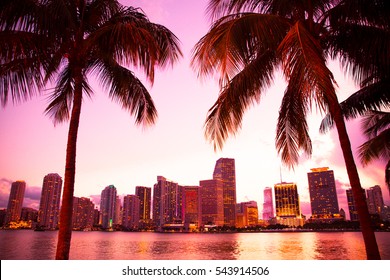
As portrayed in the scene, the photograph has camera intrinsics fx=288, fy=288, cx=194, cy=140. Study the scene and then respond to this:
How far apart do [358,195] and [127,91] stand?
3902mm

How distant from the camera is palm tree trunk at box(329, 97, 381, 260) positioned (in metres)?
3.39

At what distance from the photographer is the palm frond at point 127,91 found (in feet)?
16.4

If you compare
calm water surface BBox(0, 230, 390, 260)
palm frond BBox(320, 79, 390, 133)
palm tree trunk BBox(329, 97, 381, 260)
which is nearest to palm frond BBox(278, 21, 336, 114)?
palm tree trunk BBox(329, 97, 381, 260)

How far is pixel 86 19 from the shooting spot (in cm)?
473

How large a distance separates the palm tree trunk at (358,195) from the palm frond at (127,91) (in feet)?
10.5

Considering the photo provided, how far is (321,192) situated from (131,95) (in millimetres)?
158342

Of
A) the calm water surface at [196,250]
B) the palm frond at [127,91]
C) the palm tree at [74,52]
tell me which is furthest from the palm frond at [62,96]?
the calm water surface at [196,250]

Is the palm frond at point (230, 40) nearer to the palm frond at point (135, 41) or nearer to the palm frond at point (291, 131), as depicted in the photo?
the palm frond at point (135, 41)

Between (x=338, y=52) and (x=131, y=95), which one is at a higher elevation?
(x=338, y=52)

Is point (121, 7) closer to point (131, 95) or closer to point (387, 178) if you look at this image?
point (131, 95)

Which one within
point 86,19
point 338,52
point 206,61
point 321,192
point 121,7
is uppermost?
point 321,192

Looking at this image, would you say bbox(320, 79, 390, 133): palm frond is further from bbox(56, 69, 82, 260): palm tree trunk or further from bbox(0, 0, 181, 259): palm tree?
bbox(56, 69, 82, 260): palm tree trunk
